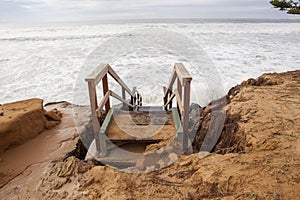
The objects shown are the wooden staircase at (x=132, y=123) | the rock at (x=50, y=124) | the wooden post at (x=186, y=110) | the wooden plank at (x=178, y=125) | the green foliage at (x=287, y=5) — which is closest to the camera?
the wooden post at (x=186, y=110)

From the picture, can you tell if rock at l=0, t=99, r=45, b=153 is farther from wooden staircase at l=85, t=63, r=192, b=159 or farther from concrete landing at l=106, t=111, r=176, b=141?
concrete landing at l=106, t=111, r=176, b=141

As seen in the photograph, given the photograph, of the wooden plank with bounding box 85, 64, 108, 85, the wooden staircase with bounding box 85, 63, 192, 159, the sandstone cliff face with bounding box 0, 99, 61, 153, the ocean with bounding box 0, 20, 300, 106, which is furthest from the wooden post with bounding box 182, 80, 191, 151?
the ocean with bounding box 0, 20, 300, 106

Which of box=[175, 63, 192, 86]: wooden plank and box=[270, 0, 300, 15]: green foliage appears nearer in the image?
box=[175, 63, 192, 86]: wooden plank

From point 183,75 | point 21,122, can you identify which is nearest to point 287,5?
point 183,75

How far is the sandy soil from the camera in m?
1.75

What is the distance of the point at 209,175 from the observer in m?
1.94

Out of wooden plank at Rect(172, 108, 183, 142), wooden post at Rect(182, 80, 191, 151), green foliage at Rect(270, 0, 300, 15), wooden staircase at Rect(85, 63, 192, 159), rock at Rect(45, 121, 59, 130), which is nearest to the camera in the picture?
wooden post at Rect(182, 80, 191, 151)

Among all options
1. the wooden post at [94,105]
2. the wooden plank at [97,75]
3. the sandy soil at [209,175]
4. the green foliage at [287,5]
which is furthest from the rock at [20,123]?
the green foliage at [287,5]

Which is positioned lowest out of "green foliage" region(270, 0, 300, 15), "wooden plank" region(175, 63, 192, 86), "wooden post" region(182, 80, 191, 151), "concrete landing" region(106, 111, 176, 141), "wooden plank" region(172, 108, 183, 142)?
"concrete landing" region(106, 111, 176, 141)

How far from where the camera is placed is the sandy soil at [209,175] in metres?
1.75

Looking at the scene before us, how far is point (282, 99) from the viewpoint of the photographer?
3.56 metres

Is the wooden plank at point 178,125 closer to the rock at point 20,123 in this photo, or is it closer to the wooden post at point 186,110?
the wooden post at point 186,110

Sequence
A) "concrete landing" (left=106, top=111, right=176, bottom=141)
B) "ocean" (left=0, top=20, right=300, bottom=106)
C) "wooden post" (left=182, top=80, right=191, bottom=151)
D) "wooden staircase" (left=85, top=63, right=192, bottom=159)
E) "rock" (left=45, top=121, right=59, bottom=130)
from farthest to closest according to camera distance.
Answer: "ocean" (left=0, top=20, right=300, bottom=106) < "rock" (left=45, top=121, right=59, bottom=130) < "concrete landing" (left=106, top=111, right=176, bottom=141) < "wooden staircase" (left=85, top=63, right=192, bottom=159) < "wooden post" (left=182, top=80, right=191, bottom=151)

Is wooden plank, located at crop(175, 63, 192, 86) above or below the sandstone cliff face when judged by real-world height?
above
